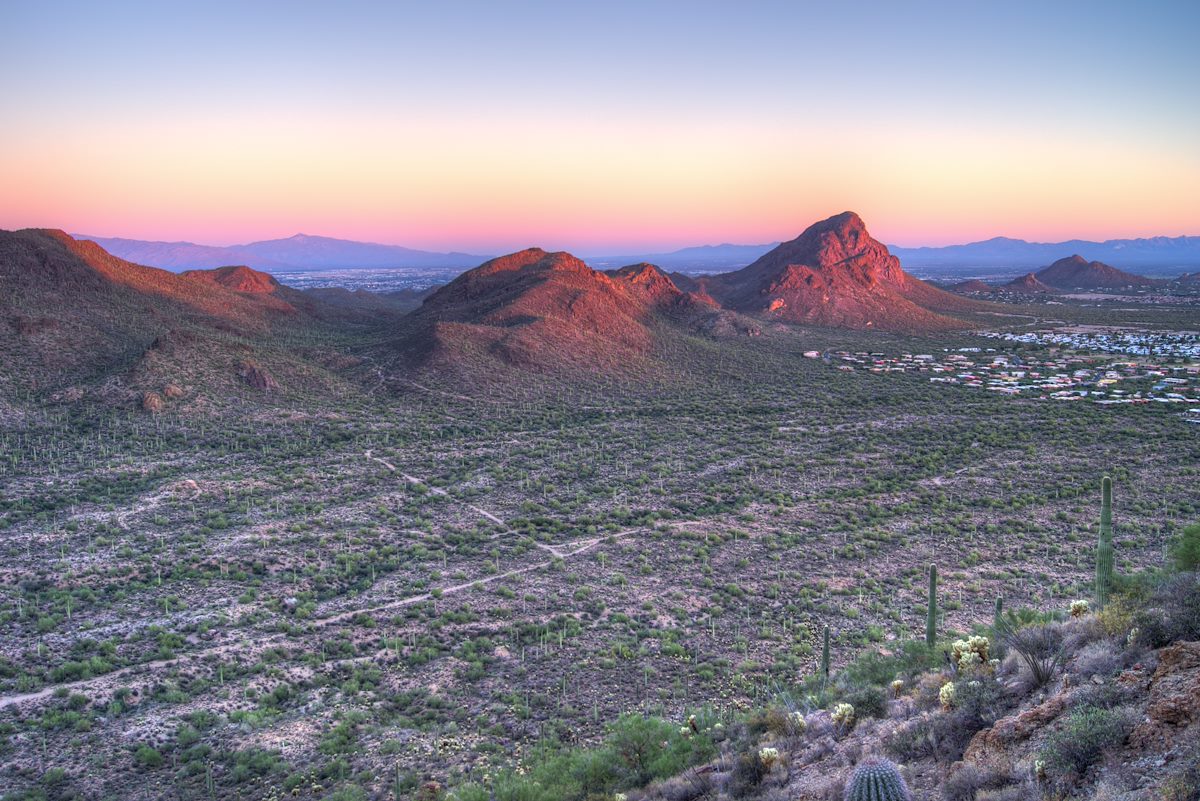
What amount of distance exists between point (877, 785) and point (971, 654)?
457 cm

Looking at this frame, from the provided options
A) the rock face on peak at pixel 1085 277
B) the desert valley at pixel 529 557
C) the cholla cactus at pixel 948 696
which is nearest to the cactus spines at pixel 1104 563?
the desert valley at pixel 529 557

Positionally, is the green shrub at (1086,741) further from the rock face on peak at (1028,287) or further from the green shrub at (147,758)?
the rock face on peak at (1028,287)

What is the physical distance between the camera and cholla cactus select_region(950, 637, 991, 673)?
10.2 metres

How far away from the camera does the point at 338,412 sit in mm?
39625

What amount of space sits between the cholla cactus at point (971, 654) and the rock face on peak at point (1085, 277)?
185 meters

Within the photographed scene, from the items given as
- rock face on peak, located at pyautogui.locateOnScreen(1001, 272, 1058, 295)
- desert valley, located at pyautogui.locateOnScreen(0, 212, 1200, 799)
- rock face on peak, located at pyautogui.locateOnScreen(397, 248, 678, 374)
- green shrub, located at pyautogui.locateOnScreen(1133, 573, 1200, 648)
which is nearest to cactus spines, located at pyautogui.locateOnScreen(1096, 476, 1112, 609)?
desert valley, located at pyautogui.locateOnScreen(0, 212, 1200, 799)

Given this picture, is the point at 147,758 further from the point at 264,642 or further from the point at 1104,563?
the point at 1104,563

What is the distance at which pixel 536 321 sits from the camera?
194ft

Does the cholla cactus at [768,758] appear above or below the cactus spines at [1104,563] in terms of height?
below

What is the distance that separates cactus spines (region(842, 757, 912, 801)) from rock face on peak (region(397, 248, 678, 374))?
1785 inches

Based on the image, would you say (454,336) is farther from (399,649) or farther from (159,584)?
(399,649)

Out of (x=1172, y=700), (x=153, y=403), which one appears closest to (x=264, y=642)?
(x=1172, y=700)

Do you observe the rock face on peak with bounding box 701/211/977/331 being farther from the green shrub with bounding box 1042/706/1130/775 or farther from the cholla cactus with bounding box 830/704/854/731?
the green shrub with bounding box 1042/706/1130/775

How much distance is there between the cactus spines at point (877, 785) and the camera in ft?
21.9
